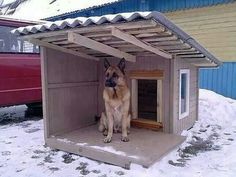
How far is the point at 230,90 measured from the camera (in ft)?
29.3

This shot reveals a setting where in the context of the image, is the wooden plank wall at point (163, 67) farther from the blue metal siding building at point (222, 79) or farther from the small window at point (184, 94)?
the blue metal siding building at point (222, 79)

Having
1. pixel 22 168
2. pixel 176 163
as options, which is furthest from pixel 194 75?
pixel 22 168

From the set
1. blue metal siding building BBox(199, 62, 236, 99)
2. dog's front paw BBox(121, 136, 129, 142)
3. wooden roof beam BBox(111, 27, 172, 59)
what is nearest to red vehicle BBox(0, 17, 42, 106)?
dog's front paw BBox(121, 136, 129, 142)

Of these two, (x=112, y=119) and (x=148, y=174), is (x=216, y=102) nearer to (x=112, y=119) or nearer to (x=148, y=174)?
(x=112, y=119)

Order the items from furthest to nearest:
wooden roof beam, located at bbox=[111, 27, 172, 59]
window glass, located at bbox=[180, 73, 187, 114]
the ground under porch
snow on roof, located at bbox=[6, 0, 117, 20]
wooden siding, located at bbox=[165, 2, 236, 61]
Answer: snow on roof, located at bbox=[6, 0, 117, 20]
wooden siding, located at bbox=[165, 2, 236, 61]
window glass, located at bbox=[180, 73, 187, 114]
the ground under porch
wooden roof beam, located at bbox=[111, 27, 172, 59]

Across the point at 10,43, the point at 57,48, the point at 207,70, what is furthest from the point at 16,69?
the point at 207,70

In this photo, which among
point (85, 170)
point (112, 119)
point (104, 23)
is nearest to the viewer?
point (104, 23)

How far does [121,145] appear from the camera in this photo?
4.35 meters

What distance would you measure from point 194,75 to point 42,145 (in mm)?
3602

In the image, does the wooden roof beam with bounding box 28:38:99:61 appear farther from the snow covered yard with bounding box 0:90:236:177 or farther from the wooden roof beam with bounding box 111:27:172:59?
the snow covered yard with bounding box 0:90:236:177

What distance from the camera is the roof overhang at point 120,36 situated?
3.23m

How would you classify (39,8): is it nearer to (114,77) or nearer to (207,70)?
(207,70)

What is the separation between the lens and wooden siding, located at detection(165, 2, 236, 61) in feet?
28.4

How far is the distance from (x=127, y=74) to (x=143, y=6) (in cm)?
591
